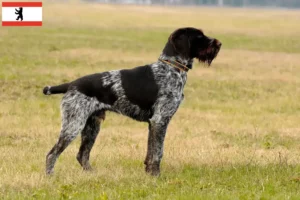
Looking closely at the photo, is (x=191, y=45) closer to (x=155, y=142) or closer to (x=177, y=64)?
(x=177, y=64)

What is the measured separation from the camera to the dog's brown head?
9.62 m

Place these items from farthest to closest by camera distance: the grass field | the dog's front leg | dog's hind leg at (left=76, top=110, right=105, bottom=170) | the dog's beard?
dog's hind leg at (left=76, top=110, right=105, bottom=170) < the dog's beard < the dog's front leg < the grass field

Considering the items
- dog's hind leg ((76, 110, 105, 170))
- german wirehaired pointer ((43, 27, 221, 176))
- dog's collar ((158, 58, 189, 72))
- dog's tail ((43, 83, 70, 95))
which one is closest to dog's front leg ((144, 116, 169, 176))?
german wirehaired pointer ((43, 27, 221, 176))

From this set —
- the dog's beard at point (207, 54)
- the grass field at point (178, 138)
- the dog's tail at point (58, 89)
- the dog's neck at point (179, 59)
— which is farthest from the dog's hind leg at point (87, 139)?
the dog's beard at point (207, 54)

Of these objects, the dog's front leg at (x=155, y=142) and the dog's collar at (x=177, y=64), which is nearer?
the dog's front leg at (x=155, y=142)

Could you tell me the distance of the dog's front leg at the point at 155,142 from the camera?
9500 millimetres

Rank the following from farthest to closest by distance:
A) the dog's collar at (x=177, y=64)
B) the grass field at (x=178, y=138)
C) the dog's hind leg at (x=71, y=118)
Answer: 1. the dog's collar at (x=177, y=64)
2. the dog's hind leg at (x=71, y=118)
3. the grass field at (x=178, y=138)

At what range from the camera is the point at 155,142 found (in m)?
9.59

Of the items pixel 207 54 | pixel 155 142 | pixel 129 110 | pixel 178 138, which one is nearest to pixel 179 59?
pixel 207 54

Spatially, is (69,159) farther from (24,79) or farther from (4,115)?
(24,79)

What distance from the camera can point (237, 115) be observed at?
61.2ft

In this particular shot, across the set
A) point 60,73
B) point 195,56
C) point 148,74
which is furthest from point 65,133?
point 60,73

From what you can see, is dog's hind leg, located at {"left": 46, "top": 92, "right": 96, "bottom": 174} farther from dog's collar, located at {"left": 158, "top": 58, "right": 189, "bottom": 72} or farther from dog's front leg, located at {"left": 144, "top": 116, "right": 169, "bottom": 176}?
dog's collar, located at {"left": 158, "top": 58, "right": 189, "bottom": 72}

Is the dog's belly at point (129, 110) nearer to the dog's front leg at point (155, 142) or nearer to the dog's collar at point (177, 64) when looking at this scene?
the dog's front leg at point (155, 142)
